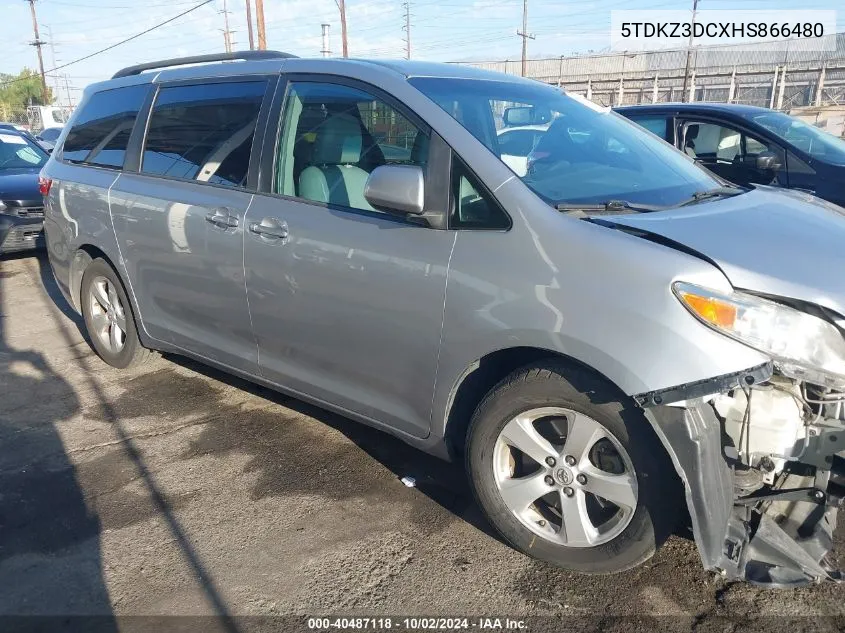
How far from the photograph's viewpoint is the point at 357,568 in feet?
8.93

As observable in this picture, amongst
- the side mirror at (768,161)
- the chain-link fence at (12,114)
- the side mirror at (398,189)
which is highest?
the side mirror at (398,189)

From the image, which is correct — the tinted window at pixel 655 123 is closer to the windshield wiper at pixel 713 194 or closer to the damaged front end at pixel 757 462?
the windshield wiper at pixel 713 194

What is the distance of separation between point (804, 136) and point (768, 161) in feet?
2.49

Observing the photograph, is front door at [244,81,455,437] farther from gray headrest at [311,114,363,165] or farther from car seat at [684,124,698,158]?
car seat at [684,124,698,158]

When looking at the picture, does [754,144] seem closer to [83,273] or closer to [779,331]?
[779,331]

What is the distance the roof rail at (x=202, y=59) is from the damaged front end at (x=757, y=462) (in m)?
2.68

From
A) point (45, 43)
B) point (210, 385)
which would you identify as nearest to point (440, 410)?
point (210, 385)

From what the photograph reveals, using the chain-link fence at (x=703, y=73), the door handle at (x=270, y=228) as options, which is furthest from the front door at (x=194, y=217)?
the chain-link fence at (x=703, y=73)

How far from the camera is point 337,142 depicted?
3.30 metres

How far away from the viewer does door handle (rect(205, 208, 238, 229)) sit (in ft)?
11.2

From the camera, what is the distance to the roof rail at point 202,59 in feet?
12.5

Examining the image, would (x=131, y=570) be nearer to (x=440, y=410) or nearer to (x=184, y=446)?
(x=184, y=446)

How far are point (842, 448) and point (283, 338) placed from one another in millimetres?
2346

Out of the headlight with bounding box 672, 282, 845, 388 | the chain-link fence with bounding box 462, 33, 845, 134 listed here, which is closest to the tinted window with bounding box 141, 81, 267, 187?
the headlight with bounding box 672, 282, 845, 388
